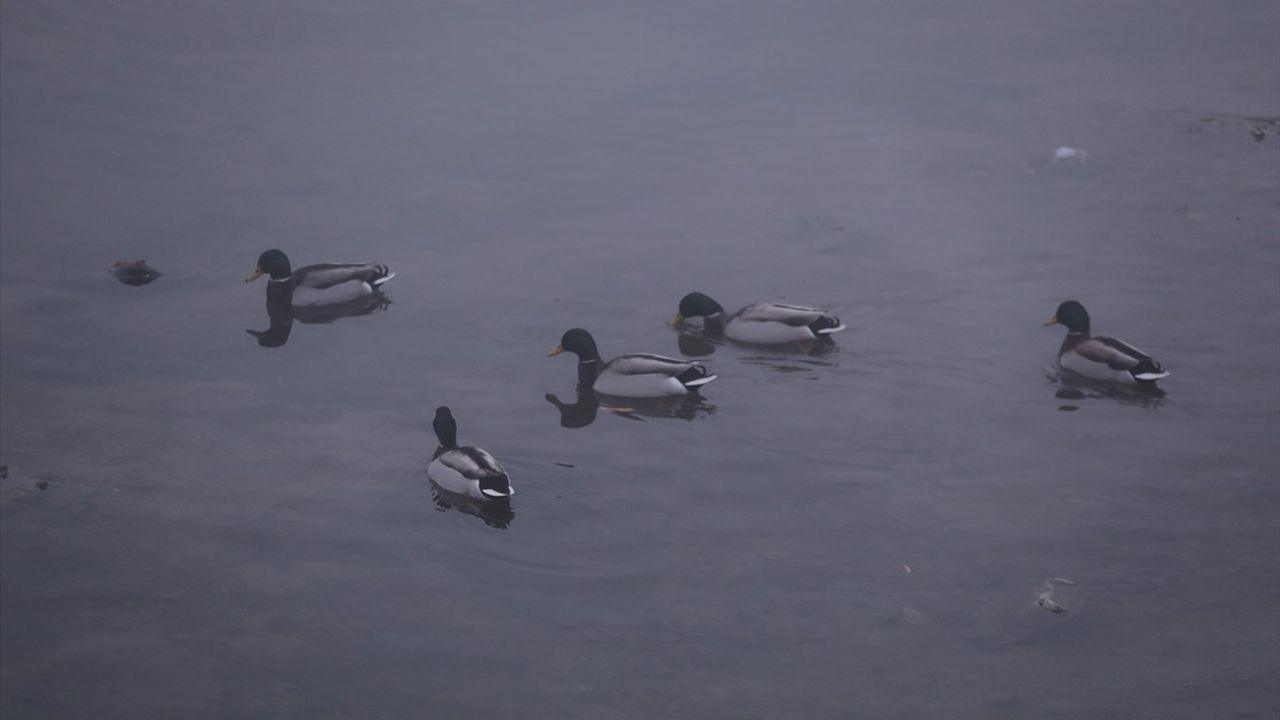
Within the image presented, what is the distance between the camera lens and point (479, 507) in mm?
9766

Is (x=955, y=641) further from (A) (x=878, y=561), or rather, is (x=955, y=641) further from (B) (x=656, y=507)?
(B) (x=656, y=507)

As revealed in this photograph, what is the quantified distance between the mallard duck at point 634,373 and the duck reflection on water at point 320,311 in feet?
8.04

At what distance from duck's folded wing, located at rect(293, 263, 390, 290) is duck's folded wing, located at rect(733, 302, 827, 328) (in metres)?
3.66

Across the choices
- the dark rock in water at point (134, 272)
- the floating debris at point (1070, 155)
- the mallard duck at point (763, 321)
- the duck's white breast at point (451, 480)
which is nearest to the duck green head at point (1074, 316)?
the mallard duck at point (763, 321)

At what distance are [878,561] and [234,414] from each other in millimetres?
5395

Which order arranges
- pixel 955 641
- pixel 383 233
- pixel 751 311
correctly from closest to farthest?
pixel 955 641, pixel 751 311, pixel 383 233

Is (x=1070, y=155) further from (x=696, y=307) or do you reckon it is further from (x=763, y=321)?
(x=696, y=307)

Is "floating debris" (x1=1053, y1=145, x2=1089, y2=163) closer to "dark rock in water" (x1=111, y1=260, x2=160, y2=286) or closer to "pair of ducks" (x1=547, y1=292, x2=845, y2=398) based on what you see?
"pair of ducks" (x1=547, y1=292, x2=845, y2=398)

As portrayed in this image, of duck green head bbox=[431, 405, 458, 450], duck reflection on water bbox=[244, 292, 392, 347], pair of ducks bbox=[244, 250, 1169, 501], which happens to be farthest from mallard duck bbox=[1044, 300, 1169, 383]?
duck reflection on water bbox=[244, 292, 392, 347]

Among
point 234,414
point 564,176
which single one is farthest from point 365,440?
point 564,176

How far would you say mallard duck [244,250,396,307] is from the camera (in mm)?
13312

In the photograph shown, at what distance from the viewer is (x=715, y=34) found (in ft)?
70.7

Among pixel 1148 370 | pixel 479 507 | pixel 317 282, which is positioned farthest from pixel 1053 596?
pixel 317 282

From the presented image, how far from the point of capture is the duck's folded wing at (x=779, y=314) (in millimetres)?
12203
